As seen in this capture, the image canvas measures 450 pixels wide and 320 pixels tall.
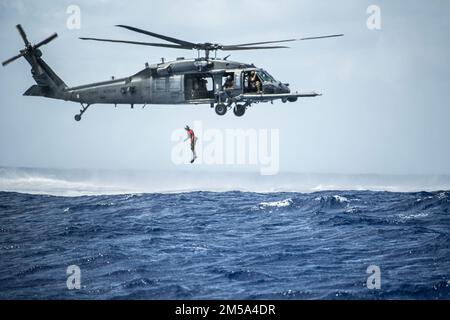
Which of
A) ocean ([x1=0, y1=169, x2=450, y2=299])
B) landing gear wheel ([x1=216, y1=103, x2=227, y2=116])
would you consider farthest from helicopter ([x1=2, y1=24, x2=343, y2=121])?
ocean ([x1=0, y1=169, x2=450, y2=299])

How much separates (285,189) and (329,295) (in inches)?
1294

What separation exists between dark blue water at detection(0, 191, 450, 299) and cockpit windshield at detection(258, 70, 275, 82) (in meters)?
7.54

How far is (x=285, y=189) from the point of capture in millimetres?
52875

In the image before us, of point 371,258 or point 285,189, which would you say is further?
point 285,189

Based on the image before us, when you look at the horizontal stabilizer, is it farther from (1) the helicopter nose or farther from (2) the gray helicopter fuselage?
(1) the helicopter nose

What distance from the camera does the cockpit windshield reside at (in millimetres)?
24266

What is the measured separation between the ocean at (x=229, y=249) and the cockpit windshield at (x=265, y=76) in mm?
7542

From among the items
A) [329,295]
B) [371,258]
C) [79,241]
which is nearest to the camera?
[329,295]

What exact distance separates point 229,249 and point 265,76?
7921 millimetres

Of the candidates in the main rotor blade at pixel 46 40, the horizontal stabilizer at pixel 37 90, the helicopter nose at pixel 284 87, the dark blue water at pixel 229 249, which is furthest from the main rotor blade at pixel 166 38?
the dark blue water at pixel 229 249

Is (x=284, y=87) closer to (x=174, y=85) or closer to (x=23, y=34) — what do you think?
(x=174, y=85)

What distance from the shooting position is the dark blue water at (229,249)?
21312 millimetres
